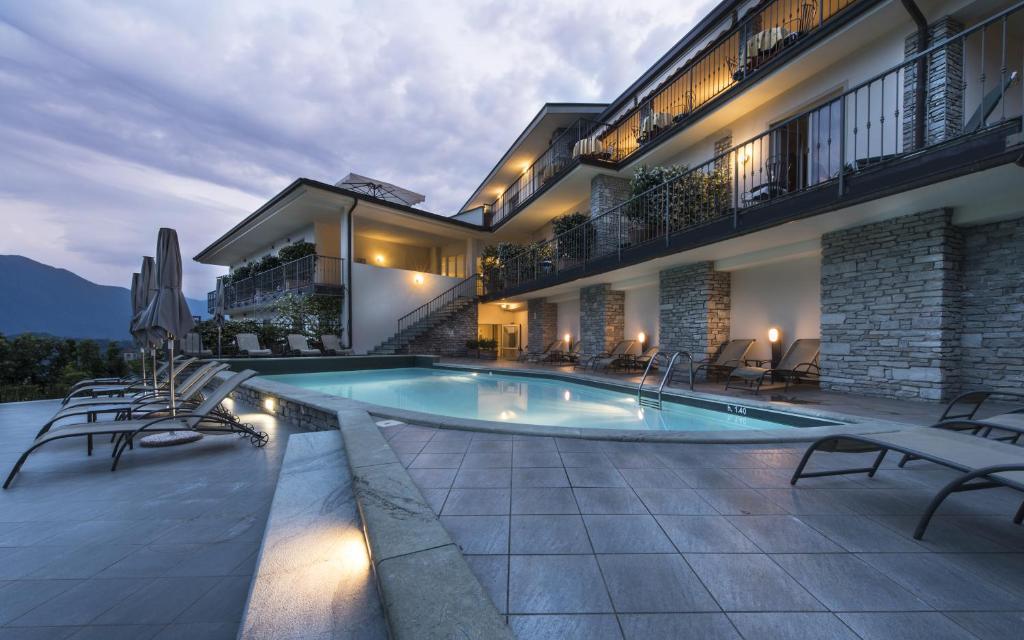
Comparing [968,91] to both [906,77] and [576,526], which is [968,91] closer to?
[906,77]

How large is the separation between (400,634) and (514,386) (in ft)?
26.5

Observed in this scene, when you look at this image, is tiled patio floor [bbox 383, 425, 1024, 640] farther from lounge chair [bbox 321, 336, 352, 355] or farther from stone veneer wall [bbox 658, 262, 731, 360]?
lounge chair [bbox 321, 336, 352, 355]

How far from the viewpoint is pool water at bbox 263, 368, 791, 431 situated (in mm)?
5604

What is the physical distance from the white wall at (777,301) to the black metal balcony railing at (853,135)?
5.38ft

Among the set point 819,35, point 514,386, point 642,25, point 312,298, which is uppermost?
point 642,25

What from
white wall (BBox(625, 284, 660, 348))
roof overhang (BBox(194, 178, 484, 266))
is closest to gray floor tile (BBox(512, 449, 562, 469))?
white wall (BBox(625, 284, 660, 348))

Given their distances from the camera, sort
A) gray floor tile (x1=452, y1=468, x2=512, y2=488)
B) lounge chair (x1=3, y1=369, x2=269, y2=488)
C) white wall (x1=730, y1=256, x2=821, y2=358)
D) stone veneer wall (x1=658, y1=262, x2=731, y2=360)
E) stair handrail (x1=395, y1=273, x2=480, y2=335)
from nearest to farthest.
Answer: gray floor tile (x1=452, y1=468, x2=512, y2=488), lounge chair (x1=3, y1=369, x2=269, y2=488), white wall (x1=730, y1=256, x2=821, y2=358), stone veneer wall (x1=658, y1=262, x2=731, y2=360), stair handrail (x1=395, y1=273, x2=480, y2=335)

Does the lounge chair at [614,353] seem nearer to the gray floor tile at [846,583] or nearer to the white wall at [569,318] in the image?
the white wall at [569,318]

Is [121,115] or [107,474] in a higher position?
[121,115]

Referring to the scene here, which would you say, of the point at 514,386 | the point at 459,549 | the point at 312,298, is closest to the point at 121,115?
the point at 312,298

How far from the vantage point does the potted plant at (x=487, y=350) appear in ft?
50.8

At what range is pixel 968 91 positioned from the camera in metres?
5.70

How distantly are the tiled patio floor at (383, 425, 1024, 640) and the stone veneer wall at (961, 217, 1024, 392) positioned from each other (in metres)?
4.03

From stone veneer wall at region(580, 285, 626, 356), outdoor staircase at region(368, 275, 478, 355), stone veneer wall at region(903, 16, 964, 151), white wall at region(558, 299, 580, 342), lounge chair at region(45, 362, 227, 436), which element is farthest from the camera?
outdoor staircase at region(368, 275, 478, 355)
